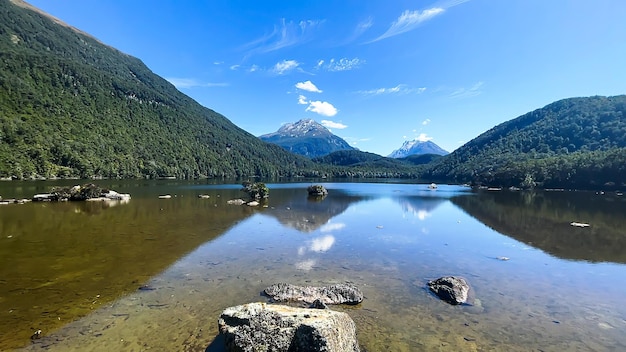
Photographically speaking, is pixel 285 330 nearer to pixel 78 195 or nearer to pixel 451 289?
pixel 451 289

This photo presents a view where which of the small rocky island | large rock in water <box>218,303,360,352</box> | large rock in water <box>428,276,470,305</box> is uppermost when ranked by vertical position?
the small rocky island

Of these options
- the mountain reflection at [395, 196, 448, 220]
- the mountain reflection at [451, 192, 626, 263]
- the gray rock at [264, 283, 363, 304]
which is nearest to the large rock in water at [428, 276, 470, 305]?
the gray rock at [264, 283, 363, 304]

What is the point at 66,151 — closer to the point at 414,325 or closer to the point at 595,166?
the point at 414,325

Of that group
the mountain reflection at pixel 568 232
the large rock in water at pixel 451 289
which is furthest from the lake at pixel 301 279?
the large rock in water at pixel 451 289

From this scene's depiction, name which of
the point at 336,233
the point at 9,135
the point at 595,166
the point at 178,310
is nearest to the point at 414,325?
the point at 178,310

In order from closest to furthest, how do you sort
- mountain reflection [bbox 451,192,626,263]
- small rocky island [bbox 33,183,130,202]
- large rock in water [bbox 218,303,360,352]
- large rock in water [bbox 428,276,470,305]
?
large rock in water [bbox 218,303,360,352]
large rock in water [bbox 428,276,470,305]
mountain reflection [bbox 451,192,626,263]
small rocky island [bbox 33,183,130,202]

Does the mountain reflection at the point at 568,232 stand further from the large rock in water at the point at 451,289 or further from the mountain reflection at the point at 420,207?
the large rock in water at the point at 451,289

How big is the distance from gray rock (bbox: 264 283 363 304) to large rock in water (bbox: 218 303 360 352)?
5.91 m

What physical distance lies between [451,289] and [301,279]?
10.4 metres

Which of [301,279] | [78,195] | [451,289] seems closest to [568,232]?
[451,289]

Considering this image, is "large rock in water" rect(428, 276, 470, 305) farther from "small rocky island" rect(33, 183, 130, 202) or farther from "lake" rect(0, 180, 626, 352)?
"small rocky island" rect(33, 183, 130, 202)

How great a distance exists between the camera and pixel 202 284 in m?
21.7

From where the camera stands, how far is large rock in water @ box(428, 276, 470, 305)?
19.6 meters

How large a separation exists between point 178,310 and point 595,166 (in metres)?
193
